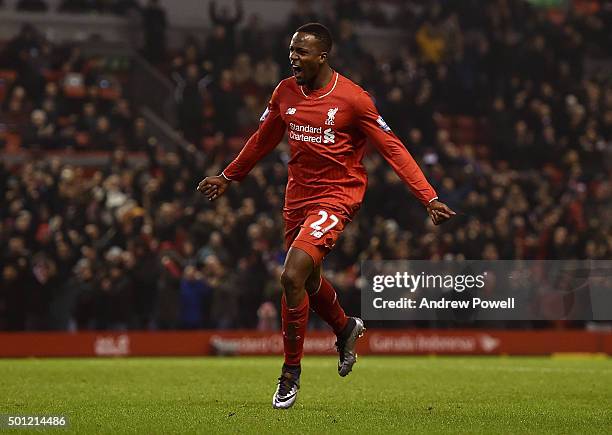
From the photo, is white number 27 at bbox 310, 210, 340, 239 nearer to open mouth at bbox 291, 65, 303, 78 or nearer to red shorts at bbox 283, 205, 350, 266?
red shorts at bbox 283, 205, 350, 266

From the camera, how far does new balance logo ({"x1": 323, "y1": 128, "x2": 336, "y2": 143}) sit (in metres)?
9.41

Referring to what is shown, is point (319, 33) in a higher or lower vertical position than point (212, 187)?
higher

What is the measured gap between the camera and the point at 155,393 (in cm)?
1054

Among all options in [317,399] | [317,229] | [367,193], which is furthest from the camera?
[367,193]

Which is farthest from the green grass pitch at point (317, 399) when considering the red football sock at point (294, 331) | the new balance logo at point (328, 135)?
the new balance logo at point (328, 135)

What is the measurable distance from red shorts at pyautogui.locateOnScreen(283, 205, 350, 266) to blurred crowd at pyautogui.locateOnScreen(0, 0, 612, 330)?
34.3ft

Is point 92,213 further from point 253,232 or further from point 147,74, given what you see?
point 147,74

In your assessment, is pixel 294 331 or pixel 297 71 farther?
pixel 294 331

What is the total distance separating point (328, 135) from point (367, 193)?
13.8 m

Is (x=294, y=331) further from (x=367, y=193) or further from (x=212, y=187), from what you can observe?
(x=367, y=193)

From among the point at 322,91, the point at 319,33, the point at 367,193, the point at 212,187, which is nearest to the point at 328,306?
the point at 212,187

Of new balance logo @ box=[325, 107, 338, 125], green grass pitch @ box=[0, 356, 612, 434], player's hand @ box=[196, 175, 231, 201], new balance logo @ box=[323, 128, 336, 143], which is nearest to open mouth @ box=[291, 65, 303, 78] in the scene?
new balance logo @ box=[325, 107, 338, 125]

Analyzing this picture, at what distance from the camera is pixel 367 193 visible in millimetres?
23172

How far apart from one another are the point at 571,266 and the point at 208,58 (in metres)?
9.76
